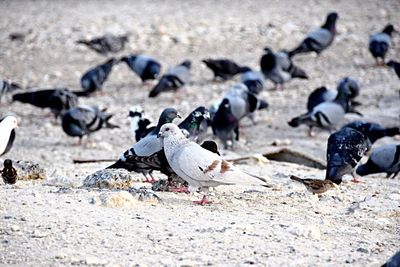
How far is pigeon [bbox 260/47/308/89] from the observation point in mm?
15297

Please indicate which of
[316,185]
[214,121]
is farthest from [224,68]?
[316,185]

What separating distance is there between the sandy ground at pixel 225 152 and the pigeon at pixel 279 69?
0.26 metres

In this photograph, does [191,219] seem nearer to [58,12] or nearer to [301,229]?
[301,229]

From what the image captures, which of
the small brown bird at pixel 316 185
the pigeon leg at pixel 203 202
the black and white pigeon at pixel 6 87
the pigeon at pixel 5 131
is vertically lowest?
→ the black and white pigeon at pixel 6 87

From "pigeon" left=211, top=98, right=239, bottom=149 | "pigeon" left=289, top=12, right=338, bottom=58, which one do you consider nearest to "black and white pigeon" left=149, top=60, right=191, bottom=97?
"pigeon" left=289, top=12, right=338, bottom=58

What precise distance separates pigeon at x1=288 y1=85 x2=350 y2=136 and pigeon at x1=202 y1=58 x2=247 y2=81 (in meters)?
3.31

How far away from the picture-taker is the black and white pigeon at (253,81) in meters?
14.4

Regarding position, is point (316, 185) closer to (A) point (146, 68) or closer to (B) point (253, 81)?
(B) point (253, 81)

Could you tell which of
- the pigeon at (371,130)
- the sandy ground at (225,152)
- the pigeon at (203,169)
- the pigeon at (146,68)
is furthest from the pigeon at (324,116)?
the pigeon at (203,169)

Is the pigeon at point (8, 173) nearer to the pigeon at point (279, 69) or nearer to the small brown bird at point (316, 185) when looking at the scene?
the small brown bird at point (316, 185)

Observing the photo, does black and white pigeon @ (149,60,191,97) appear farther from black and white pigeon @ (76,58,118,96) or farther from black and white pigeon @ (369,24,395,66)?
black and white pigeon @ (369,24,395,66)

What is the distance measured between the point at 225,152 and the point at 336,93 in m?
3.09

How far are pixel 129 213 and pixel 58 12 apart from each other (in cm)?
1559

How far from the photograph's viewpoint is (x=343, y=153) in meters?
8.87
